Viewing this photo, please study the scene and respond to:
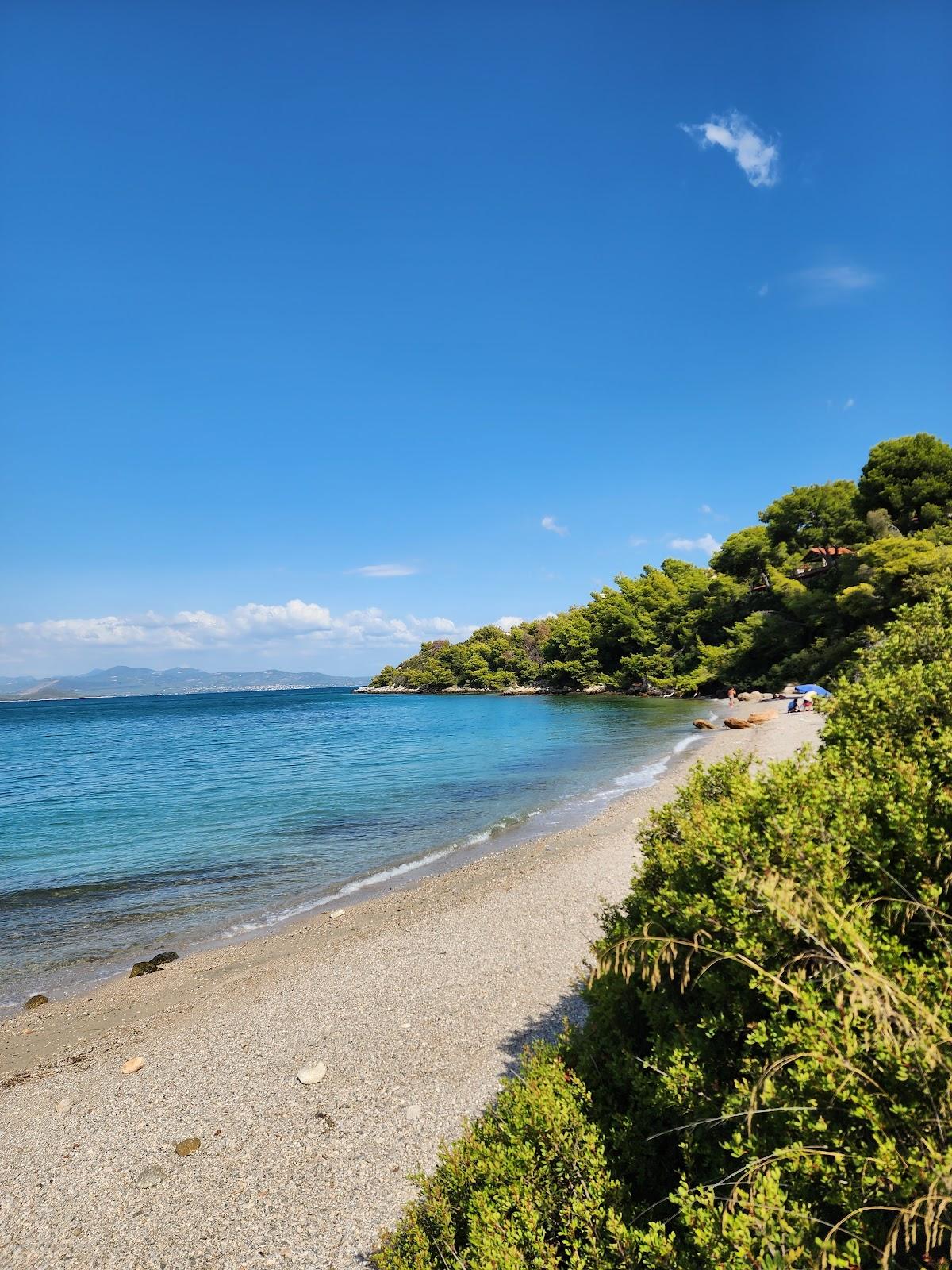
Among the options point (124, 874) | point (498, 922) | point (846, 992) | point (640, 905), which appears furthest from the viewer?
Result: point (124, 874)

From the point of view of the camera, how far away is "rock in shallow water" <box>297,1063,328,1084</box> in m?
5.23

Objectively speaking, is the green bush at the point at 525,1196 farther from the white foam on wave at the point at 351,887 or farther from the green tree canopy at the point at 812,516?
the green tree canopy at the point at 812,516

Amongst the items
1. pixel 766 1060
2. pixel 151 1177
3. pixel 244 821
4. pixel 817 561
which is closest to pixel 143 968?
pixel 151 1177

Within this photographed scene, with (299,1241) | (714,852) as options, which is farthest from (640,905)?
(299,1241)

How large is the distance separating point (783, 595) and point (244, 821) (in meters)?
43.9

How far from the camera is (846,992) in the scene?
1739 mm

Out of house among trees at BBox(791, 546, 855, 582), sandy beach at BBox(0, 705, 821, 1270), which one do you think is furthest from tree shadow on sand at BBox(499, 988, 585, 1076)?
house among trees at BBox(791, 546, 855, 582)

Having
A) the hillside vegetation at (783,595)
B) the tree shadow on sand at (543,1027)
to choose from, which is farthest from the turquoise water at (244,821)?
the hillside vegetation at (783,595)

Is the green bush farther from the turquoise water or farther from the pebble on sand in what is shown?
the turquoise water

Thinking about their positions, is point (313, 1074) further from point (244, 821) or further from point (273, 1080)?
point (244, 821)

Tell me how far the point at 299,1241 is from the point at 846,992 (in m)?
3.90

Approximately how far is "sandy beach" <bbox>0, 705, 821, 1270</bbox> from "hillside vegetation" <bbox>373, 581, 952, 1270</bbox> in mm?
1838

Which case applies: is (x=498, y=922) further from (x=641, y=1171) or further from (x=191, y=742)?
(x=191, y=742)

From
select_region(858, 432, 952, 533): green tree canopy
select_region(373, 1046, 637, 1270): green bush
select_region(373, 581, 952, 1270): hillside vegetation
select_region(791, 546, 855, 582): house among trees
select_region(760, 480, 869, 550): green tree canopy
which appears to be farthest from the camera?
select_region(760, 480, 869, 550): green tree canopy
